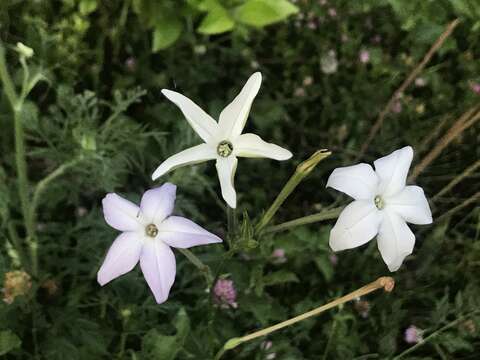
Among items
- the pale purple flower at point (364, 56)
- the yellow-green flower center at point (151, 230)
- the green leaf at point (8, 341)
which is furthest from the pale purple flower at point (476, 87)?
the green leaf at point (8, 341)

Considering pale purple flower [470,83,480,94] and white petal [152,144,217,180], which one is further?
pale purple flower [470,83,480,94]

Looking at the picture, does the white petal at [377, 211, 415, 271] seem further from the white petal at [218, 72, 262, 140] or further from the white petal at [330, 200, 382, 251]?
the white petal at [218, 72, 262, 140]

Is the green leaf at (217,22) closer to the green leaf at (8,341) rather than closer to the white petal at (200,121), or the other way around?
the white petal at (200,121)

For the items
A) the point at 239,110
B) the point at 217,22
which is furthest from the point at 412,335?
the point at 217,22

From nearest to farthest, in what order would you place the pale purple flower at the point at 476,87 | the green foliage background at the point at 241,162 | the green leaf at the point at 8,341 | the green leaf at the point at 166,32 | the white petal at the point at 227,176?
the white petal at the point at 227,176 → the green leaf at the point at 8,341 → the green foliage background at the point at 241,162 → the green leaf at the point at 166,32 → the pale purple flower at the point at 476,87

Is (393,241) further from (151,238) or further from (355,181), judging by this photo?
(151,238)

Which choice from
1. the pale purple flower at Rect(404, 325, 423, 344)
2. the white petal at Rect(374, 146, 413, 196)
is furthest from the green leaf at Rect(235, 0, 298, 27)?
the pale purple flower at Rect(404, 325, 423, 344)

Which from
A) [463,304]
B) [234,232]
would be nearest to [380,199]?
[234,232]
